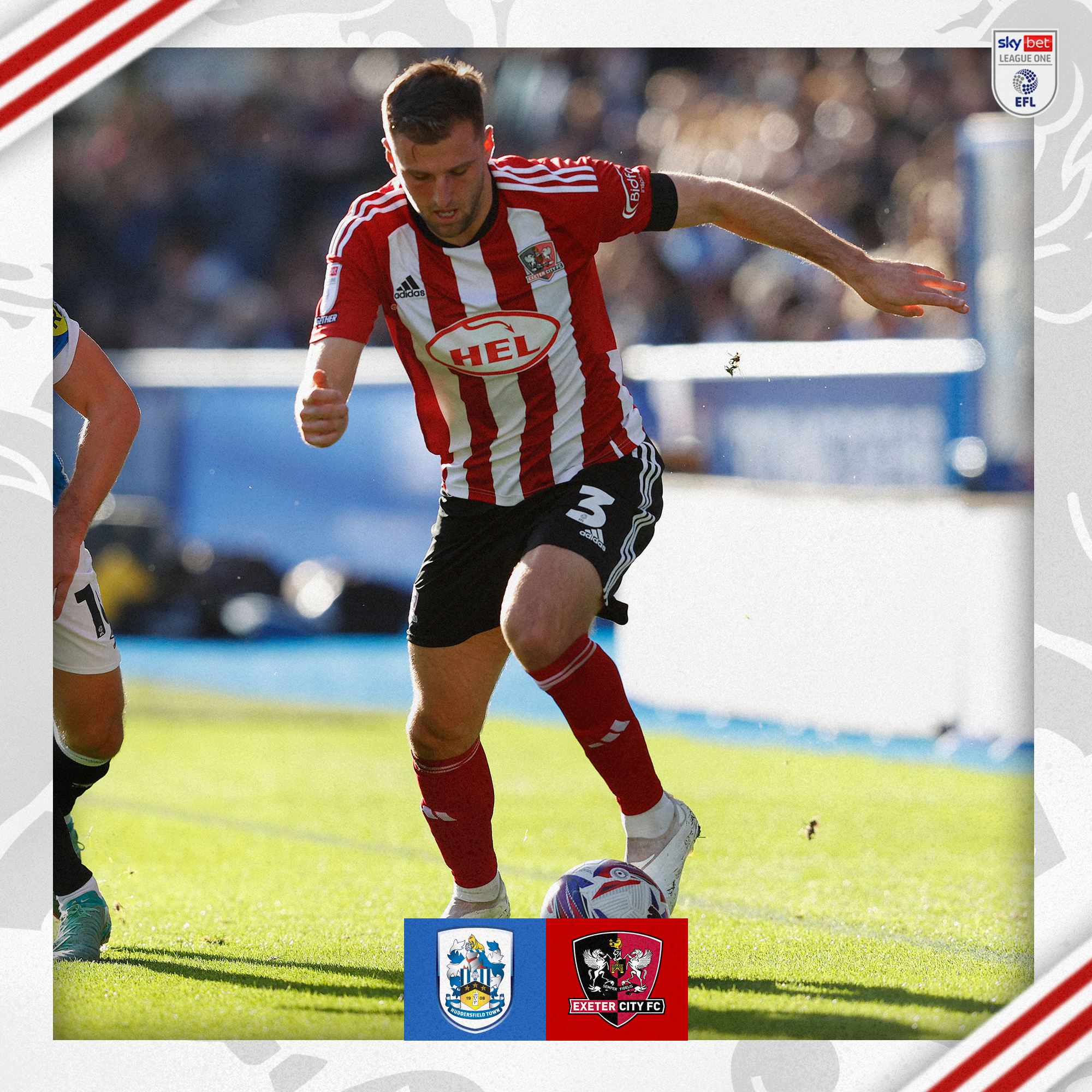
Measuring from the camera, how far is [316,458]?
10.9 metres

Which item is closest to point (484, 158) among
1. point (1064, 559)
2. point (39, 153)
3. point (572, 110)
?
point (39, 153)

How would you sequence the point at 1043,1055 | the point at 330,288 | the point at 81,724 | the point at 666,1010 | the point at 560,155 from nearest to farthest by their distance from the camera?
the point at 1043,1055, the point at 666,1010, the point at 330,288, the point at 81,724, the point at 560,155

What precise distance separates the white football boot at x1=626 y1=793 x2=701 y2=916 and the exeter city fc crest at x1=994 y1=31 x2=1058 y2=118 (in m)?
1.73

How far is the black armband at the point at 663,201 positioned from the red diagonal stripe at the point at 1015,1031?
1.86m

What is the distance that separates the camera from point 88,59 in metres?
2.83

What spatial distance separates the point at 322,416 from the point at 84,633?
3.55 feet

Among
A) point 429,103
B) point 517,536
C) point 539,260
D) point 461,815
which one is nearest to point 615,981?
point 461,815

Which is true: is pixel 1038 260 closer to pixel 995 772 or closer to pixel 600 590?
pixel 600 590

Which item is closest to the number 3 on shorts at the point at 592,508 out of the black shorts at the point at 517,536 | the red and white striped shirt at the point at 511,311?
the black shorts at the point at 517,536

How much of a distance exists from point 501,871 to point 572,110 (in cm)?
771

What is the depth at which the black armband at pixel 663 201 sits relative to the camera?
123 inches

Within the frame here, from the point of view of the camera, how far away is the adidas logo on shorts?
117 inches

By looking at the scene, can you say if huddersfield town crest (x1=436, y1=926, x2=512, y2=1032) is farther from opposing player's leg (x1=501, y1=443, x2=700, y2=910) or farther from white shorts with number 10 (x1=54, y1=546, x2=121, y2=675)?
white shorts with number 10 (x1=54, y1=546, x2=121, y2=675)

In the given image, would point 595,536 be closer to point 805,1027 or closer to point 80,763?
point 805,1027
